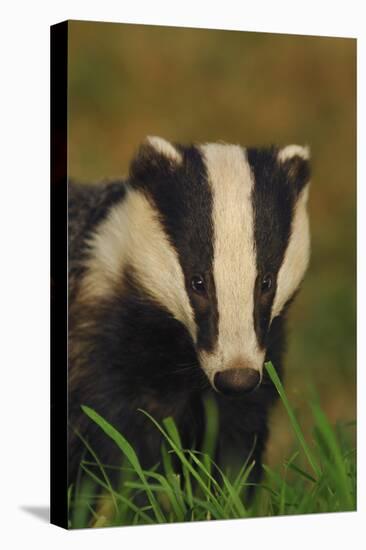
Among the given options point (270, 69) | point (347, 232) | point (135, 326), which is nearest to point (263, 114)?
point (270, 69)

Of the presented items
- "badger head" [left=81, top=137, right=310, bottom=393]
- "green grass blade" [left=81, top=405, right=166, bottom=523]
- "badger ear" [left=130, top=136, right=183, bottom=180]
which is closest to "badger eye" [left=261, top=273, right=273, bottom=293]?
"badger head" [left=81, top=137, right=310, bottom=393]

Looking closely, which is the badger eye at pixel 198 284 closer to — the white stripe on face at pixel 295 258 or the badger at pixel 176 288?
the badger at pixel 176 288

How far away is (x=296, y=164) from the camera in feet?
19.2

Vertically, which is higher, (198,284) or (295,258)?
(295,258)

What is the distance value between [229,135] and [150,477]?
1.35 m

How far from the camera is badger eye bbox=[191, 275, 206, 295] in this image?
5.50 metres

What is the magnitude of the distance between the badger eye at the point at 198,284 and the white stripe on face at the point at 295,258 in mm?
316

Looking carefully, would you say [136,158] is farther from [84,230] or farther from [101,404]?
[101,404]

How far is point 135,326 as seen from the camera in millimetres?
5660

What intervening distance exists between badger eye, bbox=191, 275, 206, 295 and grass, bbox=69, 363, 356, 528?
0.40 m

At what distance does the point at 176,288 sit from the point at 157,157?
0.50 meters

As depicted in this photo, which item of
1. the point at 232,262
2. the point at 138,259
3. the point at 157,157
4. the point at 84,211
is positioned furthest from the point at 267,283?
the point at 84,211

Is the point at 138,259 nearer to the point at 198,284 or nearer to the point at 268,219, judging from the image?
the point at 198,284

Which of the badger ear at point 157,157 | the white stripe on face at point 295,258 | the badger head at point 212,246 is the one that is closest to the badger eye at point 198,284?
the badger head at point 212,246
